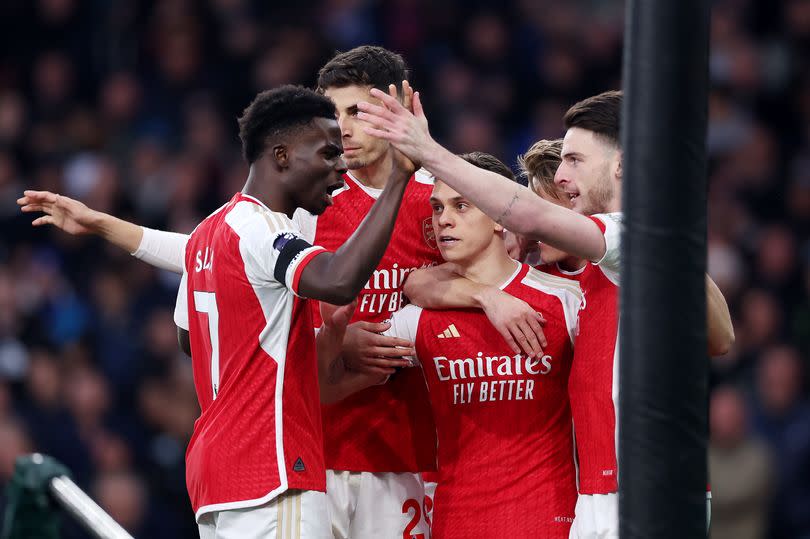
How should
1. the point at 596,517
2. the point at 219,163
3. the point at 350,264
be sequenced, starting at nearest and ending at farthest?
the point at 350,264 → the point at 596,517 → the point at 219,163

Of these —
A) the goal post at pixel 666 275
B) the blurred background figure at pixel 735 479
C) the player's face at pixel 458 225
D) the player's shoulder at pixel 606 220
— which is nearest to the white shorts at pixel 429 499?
the player's face at pixel 458 225

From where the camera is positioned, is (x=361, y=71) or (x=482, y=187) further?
(x=361, y=71)

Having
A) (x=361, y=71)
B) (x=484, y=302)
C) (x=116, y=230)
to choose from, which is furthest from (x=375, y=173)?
(x=116, y=230)

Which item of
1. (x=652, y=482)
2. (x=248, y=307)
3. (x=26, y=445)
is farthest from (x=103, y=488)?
(x=652, y=482)

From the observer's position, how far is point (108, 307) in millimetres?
7801

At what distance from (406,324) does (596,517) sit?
2.81 ft

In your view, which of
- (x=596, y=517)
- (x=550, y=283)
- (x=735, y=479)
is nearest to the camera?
(x=596, y=517)

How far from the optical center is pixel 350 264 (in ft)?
9.96

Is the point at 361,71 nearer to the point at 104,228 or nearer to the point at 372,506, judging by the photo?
the point at 104,228

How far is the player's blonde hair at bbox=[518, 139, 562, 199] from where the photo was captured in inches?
162

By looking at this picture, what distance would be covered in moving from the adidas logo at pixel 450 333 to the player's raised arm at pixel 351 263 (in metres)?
0.77

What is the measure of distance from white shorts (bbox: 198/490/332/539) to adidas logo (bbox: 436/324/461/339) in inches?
30.7

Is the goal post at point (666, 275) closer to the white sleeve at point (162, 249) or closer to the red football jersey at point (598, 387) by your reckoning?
the red football jersey at point (598, 387)

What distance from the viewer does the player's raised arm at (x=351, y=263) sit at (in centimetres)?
303
